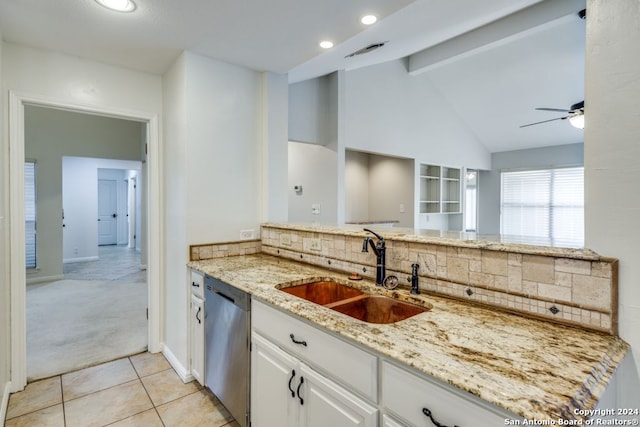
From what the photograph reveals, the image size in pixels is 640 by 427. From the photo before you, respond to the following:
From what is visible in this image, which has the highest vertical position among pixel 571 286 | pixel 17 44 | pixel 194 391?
pixel 17 44

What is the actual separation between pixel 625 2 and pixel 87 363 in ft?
12.6

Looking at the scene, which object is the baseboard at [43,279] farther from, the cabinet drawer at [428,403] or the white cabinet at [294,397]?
the cabinet drawer at [428,403]

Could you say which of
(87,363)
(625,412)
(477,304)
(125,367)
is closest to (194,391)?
(125,367)

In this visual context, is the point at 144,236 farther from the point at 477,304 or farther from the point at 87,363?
the point at 477,304

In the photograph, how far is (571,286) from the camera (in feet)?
3.93

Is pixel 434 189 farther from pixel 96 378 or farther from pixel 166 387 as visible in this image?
pixel 96 378

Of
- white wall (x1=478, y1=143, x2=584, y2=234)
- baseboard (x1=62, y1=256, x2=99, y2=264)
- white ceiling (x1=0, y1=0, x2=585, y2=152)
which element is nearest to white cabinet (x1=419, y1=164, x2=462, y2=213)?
white wall (x1=478, y1=143, x2=584, y2=234)

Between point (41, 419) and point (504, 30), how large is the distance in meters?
5.81

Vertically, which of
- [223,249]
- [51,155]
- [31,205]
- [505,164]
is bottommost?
[223,249]

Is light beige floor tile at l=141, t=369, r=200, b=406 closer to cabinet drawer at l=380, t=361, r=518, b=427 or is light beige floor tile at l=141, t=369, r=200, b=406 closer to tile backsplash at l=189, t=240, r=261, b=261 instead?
tile backsplash at l=189, t=240, r=261, b=261

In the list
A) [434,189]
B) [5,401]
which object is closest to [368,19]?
[5,401]

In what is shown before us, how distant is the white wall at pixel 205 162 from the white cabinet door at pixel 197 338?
0.12 meters

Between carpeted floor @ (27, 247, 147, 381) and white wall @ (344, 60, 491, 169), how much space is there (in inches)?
138

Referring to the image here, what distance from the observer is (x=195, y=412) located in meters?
2.12
